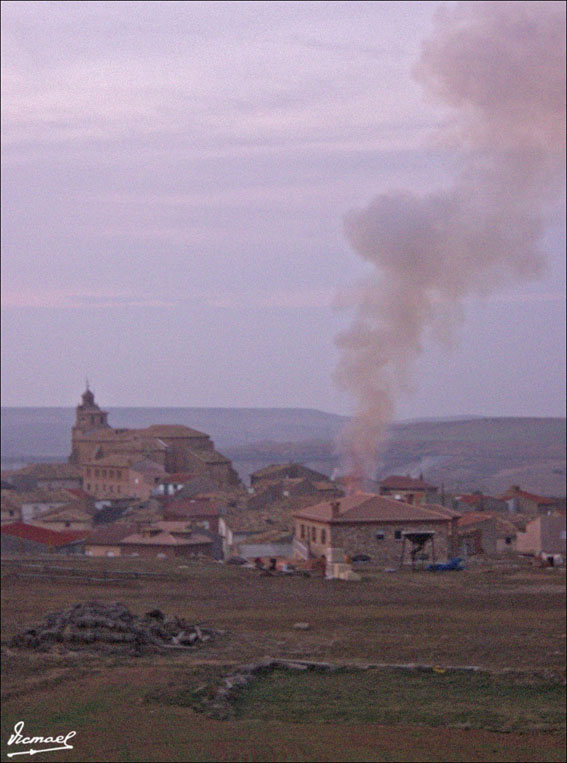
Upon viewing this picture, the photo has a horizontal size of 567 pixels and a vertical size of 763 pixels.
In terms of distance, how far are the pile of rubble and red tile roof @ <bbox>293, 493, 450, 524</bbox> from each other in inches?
774

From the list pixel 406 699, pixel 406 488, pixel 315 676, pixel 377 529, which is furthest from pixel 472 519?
pixel 406 699

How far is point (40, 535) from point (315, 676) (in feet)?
121

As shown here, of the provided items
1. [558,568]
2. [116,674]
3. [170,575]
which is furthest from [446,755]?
[558,568]

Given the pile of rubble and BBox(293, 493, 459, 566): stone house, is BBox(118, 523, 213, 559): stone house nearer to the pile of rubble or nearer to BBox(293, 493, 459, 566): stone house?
→ BBox(293, 493, 459, 566): stone house

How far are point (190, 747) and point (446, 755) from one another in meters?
4.57

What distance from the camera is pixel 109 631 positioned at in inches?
1291

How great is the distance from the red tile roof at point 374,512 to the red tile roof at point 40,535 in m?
14.1

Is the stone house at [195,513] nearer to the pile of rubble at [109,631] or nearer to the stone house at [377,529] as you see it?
the stone house at [377,529]

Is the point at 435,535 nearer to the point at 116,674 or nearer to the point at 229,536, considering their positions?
the point at 229,536

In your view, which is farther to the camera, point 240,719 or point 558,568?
point 558,568

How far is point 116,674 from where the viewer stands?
28688mm

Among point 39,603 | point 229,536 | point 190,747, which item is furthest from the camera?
point 229,536

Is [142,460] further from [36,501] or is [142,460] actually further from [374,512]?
[374,512]

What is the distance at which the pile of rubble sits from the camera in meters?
32.4
